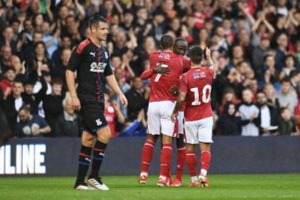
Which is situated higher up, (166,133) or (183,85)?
(183,85)

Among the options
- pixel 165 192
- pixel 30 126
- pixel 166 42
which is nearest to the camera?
pixel 165 192

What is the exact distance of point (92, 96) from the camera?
51.9 feet

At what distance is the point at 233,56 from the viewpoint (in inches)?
1073

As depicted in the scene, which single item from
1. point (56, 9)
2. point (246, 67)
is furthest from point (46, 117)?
point (246, 67)

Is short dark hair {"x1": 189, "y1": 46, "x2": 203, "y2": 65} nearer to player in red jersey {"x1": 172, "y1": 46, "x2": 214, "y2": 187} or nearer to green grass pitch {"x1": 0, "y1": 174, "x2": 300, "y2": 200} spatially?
player in red jersey {"x1": 172, "y1": 46, "x2": 214, "y2": 187}

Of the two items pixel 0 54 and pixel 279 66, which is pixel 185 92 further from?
pixel 279 66

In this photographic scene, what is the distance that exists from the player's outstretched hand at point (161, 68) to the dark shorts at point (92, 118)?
2.09 metres

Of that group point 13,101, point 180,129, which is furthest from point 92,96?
point 13,101

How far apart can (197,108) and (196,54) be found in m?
0.97

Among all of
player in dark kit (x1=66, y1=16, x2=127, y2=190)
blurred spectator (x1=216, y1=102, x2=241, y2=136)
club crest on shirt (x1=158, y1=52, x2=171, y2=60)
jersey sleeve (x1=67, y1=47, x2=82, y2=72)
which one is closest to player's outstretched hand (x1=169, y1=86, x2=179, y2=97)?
club crest on shirt (x1=158, y1=52, x2=171, y2=60)

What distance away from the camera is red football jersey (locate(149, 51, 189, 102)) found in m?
17.8

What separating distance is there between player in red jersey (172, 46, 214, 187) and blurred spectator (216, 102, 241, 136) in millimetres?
6908

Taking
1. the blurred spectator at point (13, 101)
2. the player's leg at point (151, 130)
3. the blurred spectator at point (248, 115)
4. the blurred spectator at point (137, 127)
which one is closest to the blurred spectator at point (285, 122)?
the blurred spectator at point (248, 115)

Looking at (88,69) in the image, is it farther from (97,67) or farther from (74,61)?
(74,61)
